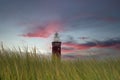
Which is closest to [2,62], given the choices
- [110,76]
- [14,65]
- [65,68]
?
[14,65]

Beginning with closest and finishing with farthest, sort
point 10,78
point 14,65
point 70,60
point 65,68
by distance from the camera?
1. point 10,78
2. point 14,65
3. point 65,68
4. point 70,60

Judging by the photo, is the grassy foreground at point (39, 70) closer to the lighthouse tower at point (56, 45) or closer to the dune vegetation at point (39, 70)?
the dune vegetation at point (39, 70)

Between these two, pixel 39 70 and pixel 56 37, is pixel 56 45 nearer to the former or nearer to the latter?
pixel 56 37

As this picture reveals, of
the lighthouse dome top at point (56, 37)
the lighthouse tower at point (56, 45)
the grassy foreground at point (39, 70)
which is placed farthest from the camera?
the lighthouse dome top at point (56, 37)

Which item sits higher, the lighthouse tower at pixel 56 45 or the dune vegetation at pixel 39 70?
the lighthouse tower at pixel 56 45

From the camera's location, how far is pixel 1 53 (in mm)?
6699

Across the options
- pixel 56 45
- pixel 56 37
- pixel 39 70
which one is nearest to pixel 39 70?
pixel 39 70

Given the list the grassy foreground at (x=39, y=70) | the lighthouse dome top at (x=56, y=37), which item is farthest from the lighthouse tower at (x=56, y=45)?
the grassy foreground at (x=39, y=70)

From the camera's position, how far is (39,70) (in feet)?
19.8

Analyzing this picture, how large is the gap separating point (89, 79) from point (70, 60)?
64.0 inches

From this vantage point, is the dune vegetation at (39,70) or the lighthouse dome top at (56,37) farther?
the lighthouse dome top at (56,37)

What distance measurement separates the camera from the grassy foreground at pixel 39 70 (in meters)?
5.74

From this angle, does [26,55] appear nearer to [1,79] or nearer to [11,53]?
[11,53]

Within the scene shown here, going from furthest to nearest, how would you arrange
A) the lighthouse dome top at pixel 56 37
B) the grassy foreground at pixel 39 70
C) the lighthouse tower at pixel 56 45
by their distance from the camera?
1. the lighthouse dome top at pixel 56 37
2. the lighthouse tower at pixel 56 45
3. the grassy foreground at pixel 39 70
